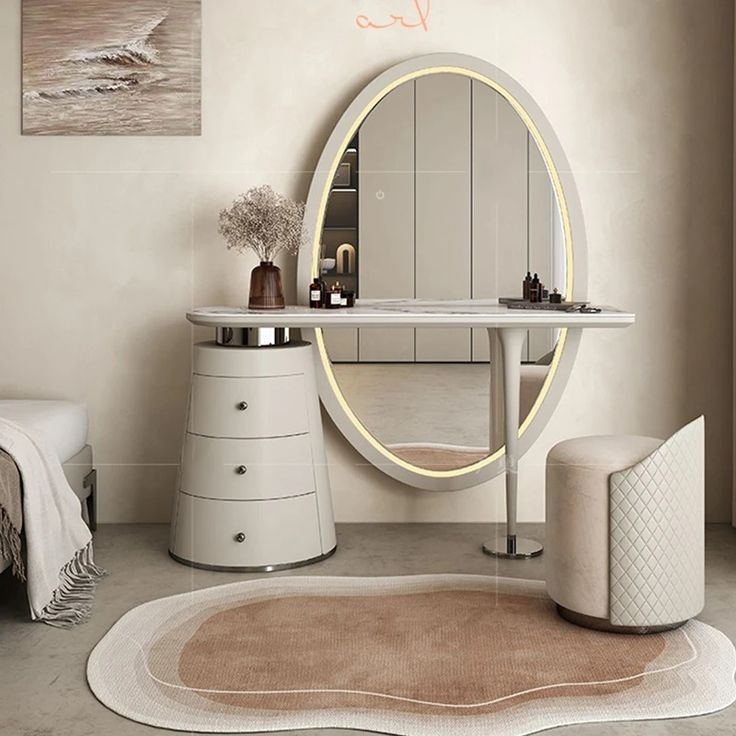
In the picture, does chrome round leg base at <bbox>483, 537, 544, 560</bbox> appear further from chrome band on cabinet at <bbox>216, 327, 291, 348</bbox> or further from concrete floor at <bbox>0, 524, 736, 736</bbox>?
chrome band on cabinet at <bbox>216, 327, 291, 348</bbox>

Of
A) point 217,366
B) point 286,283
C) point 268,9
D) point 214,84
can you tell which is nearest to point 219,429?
point 217,366

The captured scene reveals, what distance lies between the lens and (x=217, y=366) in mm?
3496

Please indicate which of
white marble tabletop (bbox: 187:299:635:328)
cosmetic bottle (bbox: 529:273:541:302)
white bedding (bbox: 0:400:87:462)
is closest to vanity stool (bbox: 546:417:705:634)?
white marble tabletop (bbox: 187:299:635:328)

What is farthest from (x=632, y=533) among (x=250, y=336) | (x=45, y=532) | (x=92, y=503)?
(x=92, y=503)

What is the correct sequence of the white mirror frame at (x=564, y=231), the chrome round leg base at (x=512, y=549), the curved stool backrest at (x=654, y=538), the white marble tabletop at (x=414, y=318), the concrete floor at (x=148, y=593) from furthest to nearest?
the white mirror frame at (x=564, y=231) < the chrome round leg base at (x=512, y=549) < the white marble tabletop at (x=414, y=318) < the curved stool backrest at (x=654, y=538) < the concrete floor at (x=148, y=593)

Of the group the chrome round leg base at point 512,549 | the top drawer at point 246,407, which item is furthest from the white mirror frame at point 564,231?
the top drawer at point 246,407

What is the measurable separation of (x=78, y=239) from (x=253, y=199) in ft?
2.41

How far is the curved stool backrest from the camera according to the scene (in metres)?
2.76

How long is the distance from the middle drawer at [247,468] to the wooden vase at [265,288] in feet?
1.55

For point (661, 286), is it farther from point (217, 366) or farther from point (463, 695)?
point (463, 695)

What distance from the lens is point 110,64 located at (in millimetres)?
3938

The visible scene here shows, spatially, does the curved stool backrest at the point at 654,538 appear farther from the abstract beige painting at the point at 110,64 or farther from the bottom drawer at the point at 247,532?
the abstract beige painting at the point at 110,64

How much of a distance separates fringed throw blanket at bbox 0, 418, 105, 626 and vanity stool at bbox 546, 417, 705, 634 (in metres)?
1.37

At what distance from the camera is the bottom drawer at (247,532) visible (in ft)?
11.4
